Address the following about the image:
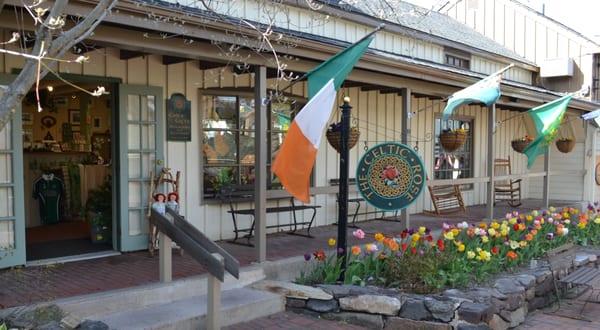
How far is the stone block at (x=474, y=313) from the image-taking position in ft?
16.9

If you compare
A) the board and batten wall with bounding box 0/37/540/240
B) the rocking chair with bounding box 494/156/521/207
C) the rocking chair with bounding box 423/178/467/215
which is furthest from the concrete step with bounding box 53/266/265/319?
the rocking chair with bounding box 494/156/521/207

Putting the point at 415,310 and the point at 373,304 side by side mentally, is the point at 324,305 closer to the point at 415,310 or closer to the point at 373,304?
the point at 373,304

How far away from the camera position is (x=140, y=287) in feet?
17.1

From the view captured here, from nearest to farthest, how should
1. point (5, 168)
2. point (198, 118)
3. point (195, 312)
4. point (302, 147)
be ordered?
point (195, 312) < point (302, 147) < point (5, 168) < point (198, 118)

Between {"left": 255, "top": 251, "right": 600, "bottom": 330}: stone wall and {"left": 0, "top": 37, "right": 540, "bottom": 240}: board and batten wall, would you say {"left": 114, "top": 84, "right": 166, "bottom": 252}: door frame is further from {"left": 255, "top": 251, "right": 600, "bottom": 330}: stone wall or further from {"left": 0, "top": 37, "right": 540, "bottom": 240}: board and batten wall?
{"left": 255, "top": 251, "right": 600, "bottom": 330}: stone wall

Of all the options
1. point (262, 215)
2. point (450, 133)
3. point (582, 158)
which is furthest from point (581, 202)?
point (262, 215)

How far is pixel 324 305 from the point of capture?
5.61 meters

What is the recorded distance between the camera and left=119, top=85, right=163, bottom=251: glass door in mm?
6676

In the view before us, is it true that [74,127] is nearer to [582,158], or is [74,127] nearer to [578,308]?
[578,308]

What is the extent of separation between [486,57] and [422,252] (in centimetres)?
913

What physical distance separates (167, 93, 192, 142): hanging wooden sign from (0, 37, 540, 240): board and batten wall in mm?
85

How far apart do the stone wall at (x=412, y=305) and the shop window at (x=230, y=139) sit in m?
2.26

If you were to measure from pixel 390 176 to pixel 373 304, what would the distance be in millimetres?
1681

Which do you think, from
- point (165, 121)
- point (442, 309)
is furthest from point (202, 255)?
point (165, 121)
